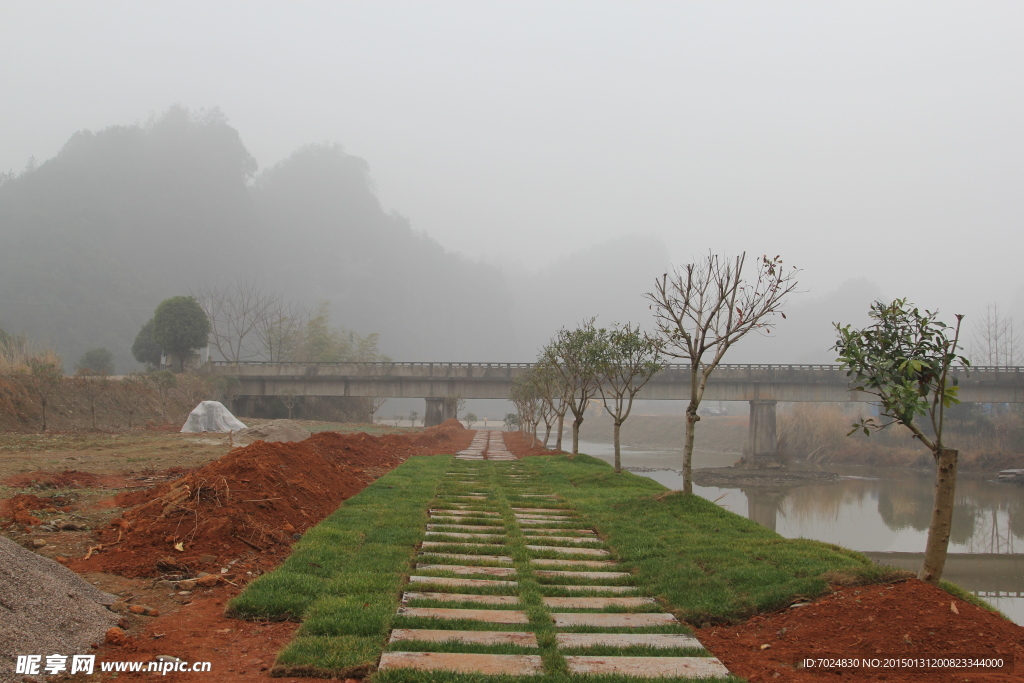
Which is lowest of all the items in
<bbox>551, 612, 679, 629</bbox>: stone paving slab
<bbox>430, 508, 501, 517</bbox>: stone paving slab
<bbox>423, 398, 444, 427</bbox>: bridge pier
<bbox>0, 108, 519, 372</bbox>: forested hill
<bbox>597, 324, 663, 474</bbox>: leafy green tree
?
<bbox>423, 398, 444, 427</bbox>: bridge pier

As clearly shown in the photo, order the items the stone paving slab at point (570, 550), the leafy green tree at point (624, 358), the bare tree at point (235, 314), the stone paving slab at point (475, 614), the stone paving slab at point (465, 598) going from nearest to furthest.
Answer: the stone paving slab at point (475, 614) < the stone paving slab at point (465, 598) < the stone paving slab at point (570, 550) < the leafy green tree at point (624, 358) < the bare tree at point (235, 314)

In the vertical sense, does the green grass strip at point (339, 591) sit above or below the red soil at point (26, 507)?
below

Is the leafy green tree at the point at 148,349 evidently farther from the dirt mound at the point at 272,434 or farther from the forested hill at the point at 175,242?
the dirt mound at the point at 272,434

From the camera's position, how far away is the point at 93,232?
109 meters

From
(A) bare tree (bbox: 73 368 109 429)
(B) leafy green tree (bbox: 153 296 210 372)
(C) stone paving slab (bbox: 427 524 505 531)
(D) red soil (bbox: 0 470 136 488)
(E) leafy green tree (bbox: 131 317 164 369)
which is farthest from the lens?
(E) leafy green tree (bbox: 131 317 164 369)

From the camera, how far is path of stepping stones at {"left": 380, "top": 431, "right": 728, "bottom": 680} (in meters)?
4.66

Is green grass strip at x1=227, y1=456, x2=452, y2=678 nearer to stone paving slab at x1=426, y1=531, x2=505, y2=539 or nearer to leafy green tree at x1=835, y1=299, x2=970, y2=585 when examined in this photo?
stone paving slab at x1=426, y1=531, x2=505, y2=539

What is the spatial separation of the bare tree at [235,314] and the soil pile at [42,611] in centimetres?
5559

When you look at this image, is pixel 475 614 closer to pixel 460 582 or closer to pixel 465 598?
pixel 465 598

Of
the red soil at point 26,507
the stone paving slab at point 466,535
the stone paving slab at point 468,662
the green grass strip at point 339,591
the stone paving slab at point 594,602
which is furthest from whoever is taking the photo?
the stone paving slab at point 466,535

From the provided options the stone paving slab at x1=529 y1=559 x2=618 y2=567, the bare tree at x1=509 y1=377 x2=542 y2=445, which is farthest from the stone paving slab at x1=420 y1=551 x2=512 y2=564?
the bare tree at x1=509 y1=377 x2=542 y2=445

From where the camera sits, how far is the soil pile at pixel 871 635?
4734 millimetres

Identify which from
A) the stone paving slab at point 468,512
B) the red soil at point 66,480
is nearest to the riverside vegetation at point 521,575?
the stone paving slab at point 468,512

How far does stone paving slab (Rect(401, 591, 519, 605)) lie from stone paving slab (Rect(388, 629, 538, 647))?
0.75 metres
